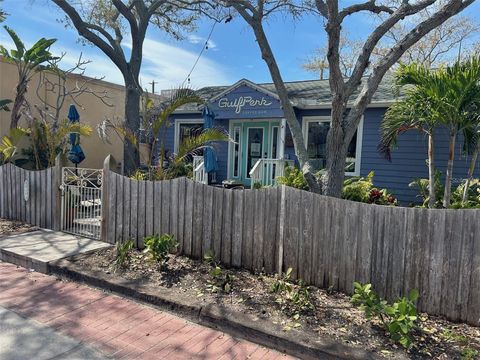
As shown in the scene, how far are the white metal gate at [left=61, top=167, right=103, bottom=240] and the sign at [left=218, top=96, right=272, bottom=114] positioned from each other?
514 centimetres

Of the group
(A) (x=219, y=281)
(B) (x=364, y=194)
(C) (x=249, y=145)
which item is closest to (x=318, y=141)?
(C) (x=249, y=145)

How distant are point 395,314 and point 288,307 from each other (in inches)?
41.1

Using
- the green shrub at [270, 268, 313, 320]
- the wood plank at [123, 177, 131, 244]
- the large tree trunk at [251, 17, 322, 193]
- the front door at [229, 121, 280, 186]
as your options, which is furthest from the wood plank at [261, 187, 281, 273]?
the front door at [229, 121, 280, 186]

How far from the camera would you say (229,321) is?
363cm

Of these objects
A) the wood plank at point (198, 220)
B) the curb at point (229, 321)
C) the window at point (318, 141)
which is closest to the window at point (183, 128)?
the window at point (318, 141)

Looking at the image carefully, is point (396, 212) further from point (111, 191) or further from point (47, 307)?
point (111, 191)

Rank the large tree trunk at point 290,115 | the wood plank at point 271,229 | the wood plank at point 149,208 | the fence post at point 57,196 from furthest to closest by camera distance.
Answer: the fence post at point 57,196, the wood plank at point 149,208, the large tree trunk at point 290,115, the wood plank at point 271,229

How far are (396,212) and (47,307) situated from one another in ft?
12.9

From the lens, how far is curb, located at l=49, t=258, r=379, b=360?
Answer: 3.12 meters

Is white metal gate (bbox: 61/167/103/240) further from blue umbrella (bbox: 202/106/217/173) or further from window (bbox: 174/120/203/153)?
window (bbox: 174/120/203/153)

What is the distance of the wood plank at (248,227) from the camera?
4.84 m

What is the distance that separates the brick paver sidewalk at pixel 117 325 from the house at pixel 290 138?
474cm

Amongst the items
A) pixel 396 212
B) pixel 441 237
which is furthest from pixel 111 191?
pixel 441 237

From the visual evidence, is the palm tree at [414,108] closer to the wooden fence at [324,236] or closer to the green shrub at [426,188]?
the green shrub at [426,188]
